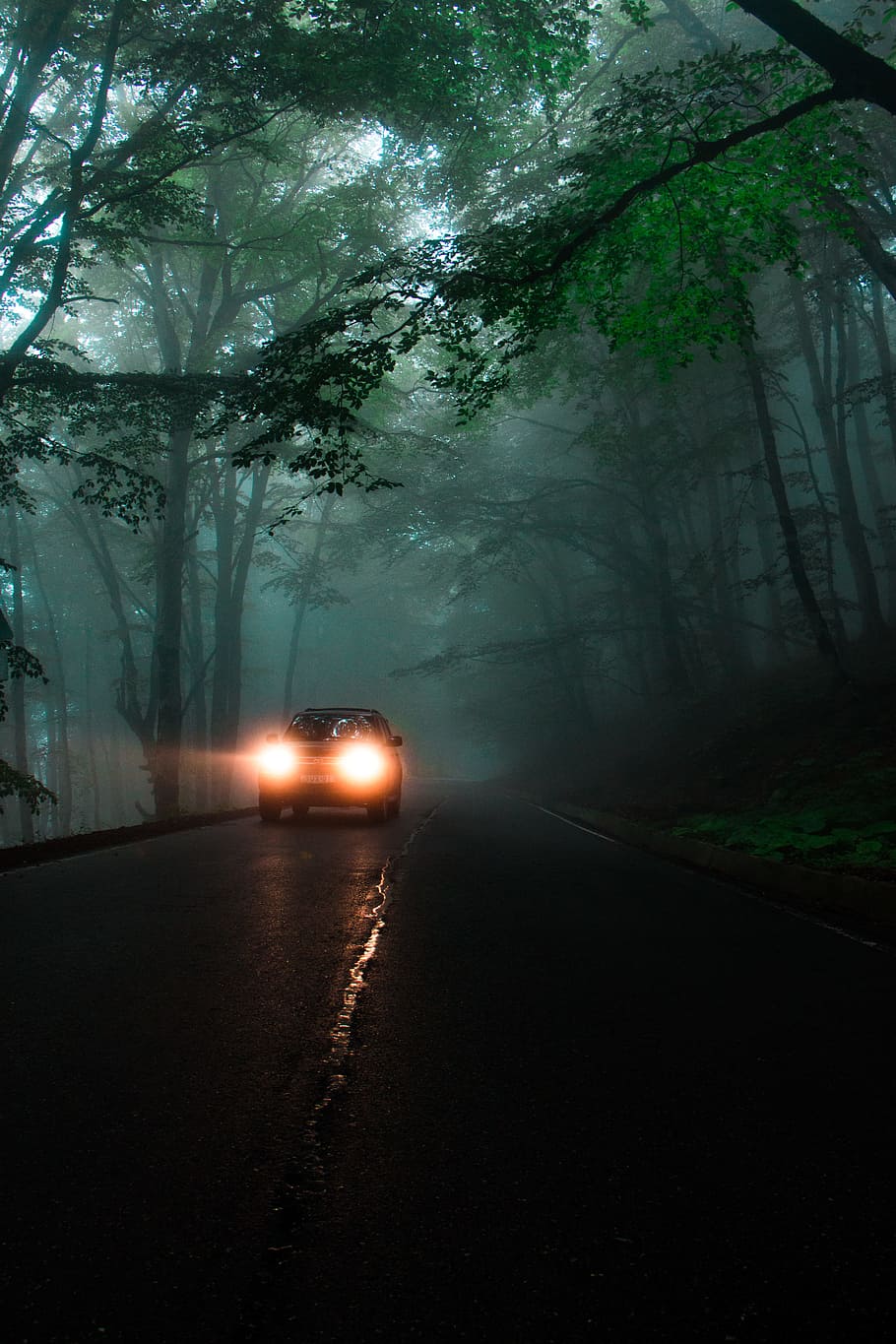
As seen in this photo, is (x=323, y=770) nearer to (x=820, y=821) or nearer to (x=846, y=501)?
(x=820, y=821)

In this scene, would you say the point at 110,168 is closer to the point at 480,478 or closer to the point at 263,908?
the point at 263,908

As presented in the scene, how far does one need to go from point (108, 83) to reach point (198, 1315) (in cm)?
1588

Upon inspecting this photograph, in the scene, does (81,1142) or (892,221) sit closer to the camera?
(81,1142)

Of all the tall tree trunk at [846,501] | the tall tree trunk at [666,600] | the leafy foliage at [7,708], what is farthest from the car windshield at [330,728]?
the tall tree trunk at [666,600]

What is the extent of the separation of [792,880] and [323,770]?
855cm

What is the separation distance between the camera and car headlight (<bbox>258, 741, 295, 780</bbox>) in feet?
50.4

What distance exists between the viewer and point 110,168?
13961mm

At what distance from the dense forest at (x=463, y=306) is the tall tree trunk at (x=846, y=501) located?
15 centimetres

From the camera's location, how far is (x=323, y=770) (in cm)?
1523

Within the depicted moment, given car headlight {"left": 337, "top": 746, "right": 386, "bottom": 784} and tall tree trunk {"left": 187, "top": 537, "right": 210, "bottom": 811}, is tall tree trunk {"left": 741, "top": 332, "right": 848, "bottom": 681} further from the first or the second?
tall tree trunk {"left": 187, "top": 537, "right": 210, "bottom": 811}

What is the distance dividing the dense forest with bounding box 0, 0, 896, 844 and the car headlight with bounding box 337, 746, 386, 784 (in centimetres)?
491

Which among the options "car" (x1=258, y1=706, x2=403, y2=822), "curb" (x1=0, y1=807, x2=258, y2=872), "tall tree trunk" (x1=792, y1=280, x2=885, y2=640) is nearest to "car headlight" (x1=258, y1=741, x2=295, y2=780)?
"car" (x1=258, y1=706, x2=403, y2=822)

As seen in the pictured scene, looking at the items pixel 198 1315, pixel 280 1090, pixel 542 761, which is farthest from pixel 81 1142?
pixel 542 761

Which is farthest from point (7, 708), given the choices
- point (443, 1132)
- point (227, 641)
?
point (227, 641)
